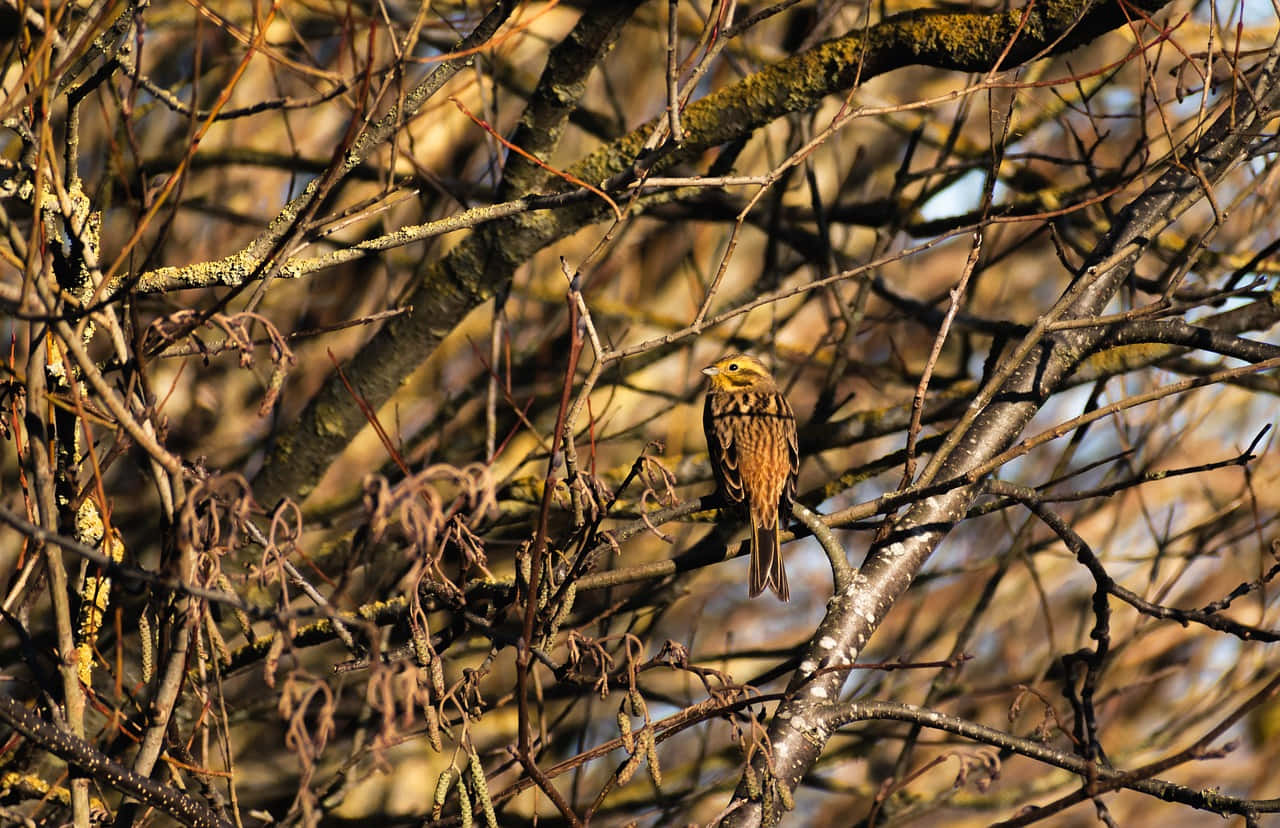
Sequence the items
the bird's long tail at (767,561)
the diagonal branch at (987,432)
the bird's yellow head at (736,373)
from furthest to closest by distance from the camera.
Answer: the bird's yellow head at (736,373), the bird's long tail at (767,561), the diagonal branch at (987,432)

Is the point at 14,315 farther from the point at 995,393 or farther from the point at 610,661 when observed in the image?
the point at 995,393

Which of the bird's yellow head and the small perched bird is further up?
the bird's yellow head

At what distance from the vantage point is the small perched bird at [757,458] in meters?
4.22

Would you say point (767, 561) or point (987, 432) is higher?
point (987, 432)

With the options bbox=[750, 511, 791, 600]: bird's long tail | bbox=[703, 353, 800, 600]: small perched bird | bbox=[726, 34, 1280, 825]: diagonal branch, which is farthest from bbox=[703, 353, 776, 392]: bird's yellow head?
bbox=[726, 34, 1280, 825]: diagonal branch

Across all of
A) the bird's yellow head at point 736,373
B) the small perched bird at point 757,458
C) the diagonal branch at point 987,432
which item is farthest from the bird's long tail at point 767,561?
the bird's yellow head at point 736,373

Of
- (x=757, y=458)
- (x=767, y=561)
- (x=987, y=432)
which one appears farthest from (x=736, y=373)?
(x=987, y=432)

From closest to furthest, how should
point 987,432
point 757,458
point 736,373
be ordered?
point 987,432
point 757,458
point 736,373

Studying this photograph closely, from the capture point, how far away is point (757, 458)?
4.37 meters

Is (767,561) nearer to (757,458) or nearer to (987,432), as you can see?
(757,458)

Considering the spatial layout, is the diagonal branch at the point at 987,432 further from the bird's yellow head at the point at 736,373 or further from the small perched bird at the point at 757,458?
the bird's yellow head at the point at 736,373

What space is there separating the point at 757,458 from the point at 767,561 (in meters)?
0.40

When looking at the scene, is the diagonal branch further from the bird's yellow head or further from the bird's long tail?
the bird's yellow head

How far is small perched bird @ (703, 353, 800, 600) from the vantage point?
422 cm
